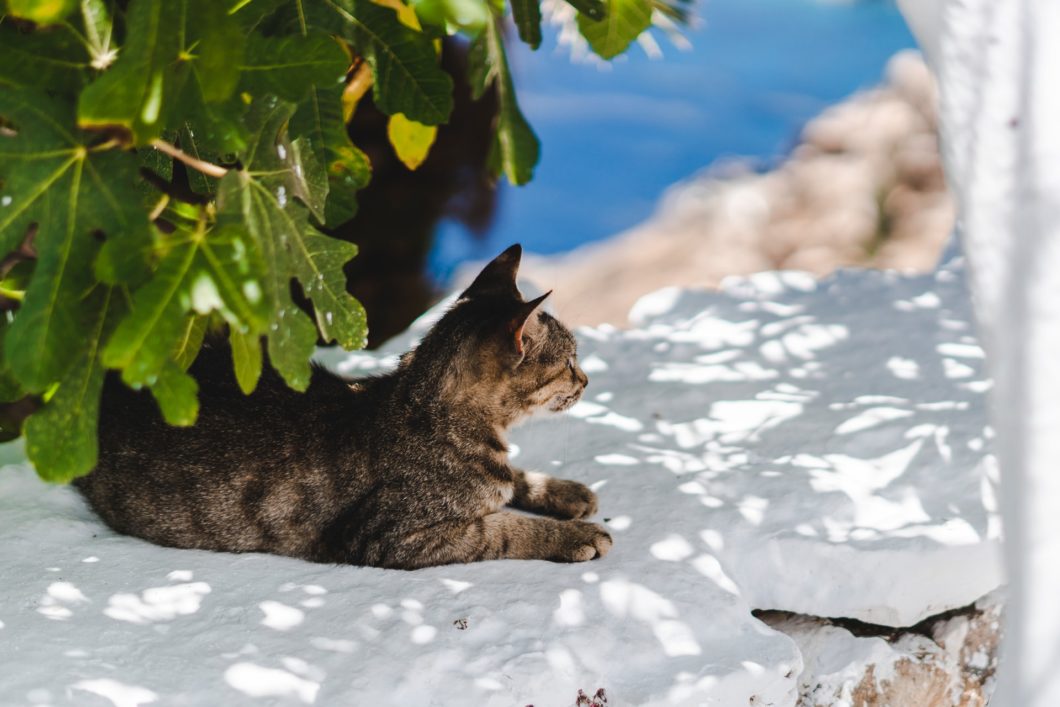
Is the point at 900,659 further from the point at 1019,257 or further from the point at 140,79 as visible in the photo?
the point at 140,79

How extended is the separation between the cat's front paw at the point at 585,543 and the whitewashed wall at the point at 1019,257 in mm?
1748

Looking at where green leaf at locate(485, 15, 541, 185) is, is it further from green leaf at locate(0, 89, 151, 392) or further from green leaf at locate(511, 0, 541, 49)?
green leaf at locate(0, 89, 151, 392)

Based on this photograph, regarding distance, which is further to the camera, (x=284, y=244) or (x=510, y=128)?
(x=510, y=128)

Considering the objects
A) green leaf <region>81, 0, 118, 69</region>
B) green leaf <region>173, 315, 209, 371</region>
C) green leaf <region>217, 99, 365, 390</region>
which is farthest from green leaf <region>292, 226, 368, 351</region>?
green leaf <region>81, 0, 118, 69</region>

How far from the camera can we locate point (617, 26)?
9.07 feet

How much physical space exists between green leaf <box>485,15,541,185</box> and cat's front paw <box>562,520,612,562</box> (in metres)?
0.96

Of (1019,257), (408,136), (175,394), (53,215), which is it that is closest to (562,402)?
(408,136)

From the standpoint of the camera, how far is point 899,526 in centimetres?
323

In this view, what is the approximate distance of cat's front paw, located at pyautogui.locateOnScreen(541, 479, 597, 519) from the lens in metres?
3.20

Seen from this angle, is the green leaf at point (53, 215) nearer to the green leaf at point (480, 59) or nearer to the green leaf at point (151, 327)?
the green leaf at point (151, 327)

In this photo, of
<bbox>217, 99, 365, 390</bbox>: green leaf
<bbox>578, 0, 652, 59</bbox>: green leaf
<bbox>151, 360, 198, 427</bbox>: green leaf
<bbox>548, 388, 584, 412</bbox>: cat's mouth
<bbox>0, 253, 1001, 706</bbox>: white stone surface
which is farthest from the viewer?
<bbox>548, 388, 584, 412</bbox>: cat's mouth

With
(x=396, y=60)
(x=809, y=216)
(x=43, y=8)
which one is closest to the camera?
(x=43, y=8)

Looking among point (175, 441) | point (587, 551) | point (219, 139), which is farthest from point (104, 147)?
point (587, 551)

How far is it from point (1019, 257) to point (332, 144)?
69.3 inches
